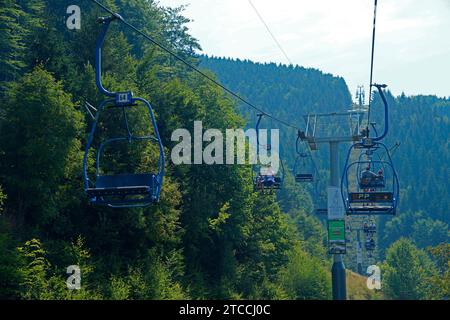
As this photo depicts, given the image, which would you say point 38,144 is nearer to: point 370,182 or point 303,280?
point 370,182

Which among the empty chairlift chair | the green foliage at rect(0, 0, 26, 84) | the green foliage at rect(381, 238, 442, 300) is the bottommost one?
the green foliage at rect(381, 238, 442, 300)

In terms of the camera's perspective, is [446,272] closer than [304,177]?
No

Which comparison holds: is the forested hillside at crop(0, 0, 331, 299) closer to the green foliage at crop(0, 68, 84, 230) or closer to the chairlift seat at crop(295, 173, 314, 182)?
the green foliage at crop(0, 68, 84, 230)

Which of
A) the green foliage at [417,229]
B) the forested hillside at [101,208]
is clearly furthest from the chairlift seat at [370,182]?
the green foliage at [417,229]

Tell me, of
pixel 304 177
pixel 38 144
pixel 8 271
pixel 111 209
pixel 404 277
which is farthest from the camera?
pixel 404 277

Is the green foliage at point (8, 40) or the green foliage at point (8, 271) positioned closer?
the green foliage at point (8, 271)

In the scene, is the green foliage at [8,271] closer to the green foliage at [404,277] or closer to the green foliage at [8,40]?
the green foliage at [8,40]

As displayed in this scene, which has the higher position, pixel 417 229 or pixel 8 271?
pixel 8 271

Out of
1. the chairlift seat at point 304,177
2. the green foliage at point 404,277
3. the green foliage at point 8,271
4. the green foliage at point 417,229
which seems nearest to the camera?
the green foliage at point 8,271

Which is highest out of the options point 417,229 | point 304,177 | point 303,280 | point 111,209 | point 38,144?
point 38,144

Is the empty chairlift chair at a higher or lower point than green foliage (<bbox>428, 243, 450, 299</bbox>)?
higher

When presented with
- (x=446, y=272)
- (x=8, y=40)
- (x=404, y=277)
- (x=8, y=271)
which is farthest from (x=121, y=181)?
(x=404, y=277)

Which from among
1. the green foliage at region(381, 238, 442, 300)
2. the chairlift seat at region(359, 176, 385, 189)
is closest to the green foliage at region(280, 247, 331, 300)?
the green foliage at region(381, 238, 442, 300)

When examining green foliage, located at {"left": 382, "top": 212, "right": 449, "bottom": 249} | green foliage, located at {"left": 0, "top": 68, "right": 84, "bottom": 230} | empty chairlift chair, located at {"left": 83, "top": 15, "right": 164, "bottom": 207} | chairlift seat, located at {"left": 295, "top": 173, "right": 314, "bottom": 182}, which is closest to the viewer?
empty chairlift chair, located at {"left": 83, "top": 15, "right": 164, "bottom": 207}
